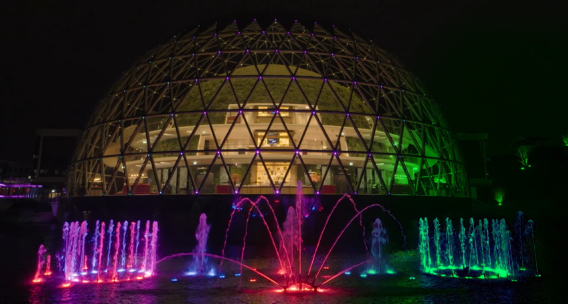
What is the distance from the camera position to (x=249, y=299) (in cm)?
1271

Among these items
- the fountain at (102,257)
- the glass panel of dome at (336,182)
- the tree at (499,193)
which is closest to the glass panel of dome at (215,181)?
the fountain at (102,257)

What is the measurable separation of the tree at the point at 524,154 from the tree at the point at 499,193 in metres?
4.78

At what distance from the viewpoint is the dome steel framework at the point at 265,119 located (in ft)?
108

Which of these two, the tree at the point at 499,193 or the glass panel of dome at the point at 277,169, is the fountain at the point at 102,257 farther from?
the tree at the point at 499,193

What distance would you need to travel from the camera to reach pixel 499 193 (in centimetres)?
5994

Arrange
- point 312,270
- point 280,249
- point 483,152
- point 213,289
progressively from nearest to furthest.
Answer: point 213,289
point 312,270
point 280,249
point 483,152

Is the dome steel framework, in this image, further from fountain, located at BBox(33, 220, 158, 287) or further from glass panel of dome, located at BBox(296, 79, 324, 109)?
fountain, located at BBox(33, 220, 158, 287)

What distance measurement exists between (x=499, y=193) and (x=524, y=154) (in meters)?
8.79

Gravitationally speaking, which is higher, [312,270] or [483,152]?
[483,152]

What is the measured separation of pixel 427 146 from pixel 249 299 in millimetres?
31172

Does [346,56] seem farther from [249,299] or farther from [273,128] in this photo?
[249,299]

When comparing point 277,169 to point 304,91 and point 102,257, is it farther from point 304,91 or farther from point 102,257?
point 102,257

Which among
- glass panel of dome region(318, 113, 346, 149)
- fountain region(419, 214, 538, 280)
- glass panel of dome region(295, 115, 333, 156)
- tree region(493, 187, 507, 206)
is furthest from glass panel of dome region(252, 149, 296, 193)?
tree region(493, 187, 507, 206)

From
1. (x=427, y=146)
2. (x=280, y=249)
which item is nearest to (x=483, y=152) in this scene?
(x=427, y=146)
